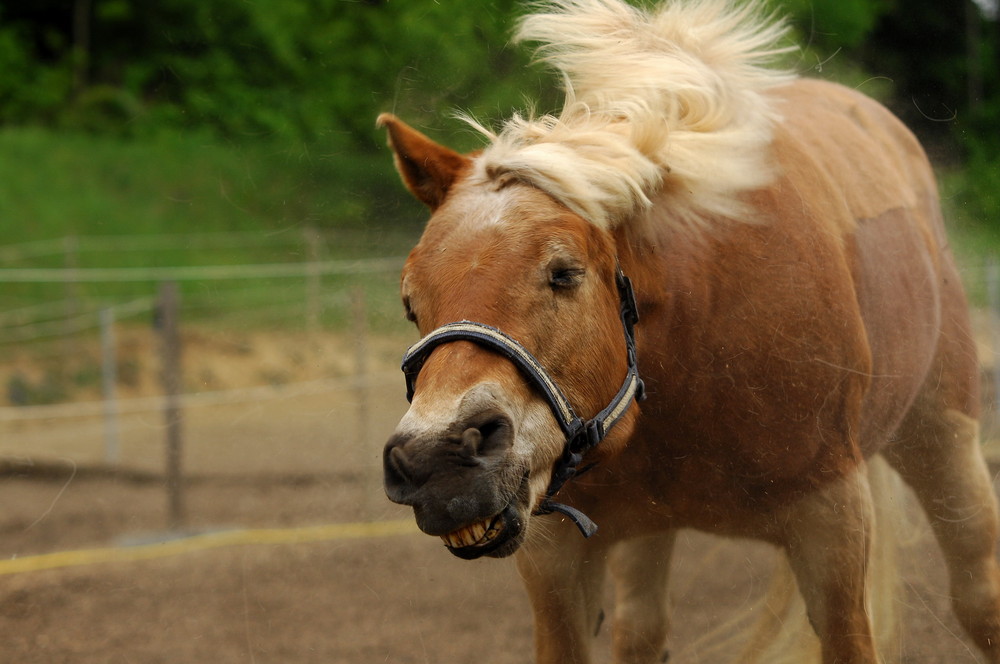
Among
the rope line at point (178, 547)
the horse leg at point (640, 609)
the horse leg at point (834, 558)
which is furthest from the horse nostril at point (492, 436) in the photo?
the rope line at point (178, 547)

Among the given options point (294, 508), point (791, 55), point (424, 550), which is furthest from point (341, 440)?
point (791, 55)

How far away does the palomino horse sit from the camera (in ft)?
5.63

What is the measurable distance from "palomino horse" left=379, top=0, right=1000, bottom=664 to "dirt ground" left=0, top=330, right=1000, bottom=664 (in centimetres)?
23

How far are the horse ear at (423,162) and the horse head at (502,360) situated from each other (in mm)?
21

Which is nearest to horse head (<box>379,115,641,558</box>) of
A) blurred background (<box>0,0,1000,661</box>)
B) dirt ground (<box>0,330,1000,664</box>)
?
blurred background (<box>0,0,1000,661</box>)

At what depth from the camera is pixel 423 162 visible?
204cm

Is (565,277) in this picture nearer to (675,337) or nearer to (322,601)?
(675,337)

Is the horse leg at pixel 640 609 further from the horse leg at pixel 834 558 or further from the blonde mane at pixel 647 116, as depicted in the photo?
the blonde mane at pixel 647 116

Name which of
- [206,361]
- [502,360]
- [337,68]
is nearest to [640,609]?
[502,360]

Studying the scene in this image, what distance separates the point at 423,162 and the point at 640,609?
4.77ft

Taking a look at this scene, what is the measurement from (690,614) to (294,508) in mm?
3044

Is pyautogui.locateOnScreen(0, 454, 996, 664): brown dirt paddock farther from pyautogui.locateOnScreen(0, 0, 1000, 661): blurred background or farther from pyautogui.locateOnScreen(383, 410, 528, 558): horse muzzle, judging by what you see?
pyautogui.locateOnScreen(383, 410, 528, 558): horse muzzle

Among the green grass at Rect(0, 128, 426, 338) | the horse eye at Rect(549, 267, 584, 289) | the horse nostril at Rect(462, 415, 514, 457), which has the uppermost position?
the horse eye at Rect(549, 267, 584, 289)

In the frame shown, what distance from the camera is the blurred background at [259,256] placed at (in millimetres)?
2705
